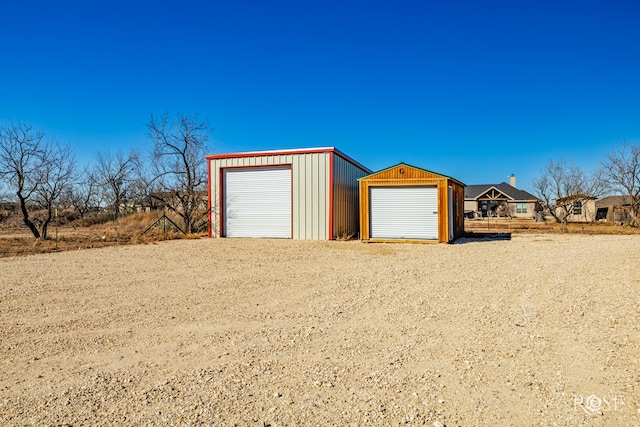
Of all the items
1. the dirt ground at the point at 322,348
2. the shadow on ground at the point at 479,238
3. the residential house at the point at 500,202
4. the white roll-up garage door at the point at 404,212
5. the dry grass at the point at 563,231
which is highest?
the residential house at the point at 500,202

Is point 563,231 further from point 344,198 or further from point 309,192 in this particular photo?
point 309,192

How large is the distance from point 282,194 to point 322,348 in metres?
12.6

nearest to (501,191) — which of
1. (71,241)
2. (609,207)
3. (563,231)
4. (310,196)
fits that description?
(609,207)

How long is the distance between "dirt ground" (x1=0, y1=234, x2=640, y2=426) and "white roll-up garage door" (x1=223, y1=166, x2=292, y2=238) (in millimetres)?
8675

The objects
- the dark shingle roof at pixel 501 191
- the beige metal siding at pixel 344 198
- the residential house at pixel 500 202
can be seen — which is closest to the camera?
the beige metal siding at pixel 344 198

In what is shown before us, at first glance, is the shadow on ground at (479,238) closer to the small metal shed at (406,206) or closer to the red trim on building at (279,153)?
the small metal shed at (406,206)

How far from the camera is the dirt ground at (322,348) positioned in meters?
2.62

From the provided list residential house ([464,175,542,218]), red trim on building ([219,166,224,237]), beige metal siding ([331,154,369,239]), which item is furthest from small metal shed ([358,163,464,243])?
residential house ([464,175,542,218])

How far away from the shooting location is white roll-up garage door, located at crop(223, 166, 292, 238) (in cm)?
1611

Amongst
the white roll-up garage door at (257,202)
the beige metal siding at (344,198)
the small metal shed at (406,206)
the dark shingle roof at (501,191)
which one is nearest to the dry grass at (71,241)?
the white roll-up garage door at (257,202)

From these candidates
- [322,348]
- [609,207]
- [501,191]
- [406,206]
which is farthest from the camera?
[501,191]

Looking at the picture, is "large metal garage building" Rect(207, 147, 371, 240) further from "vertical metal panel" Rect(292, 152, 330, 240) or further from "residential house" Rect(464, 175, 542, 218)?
"residential house" Rect(464, 175, 542, 218)

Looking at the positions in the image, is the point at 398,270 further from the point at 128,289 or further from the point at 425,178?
the point at 425,178

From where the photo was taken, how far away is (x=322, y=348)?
3.78m
